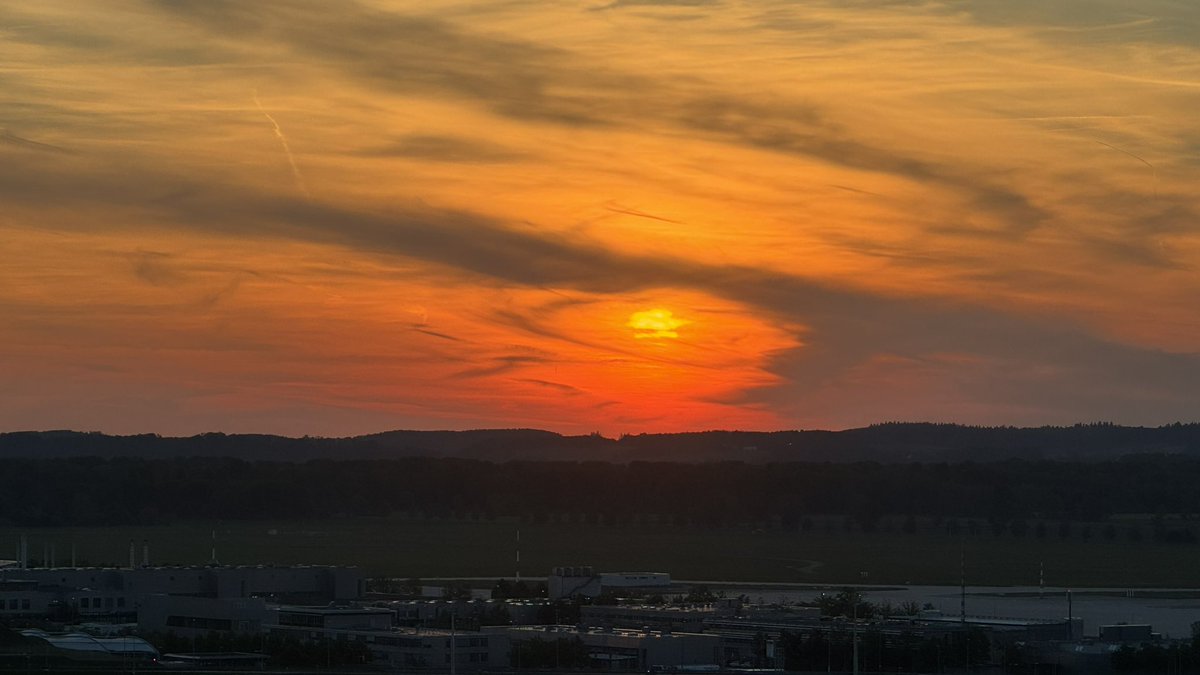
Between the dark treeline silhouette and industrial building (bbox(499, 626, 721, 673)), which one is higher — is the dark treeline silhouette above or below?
above

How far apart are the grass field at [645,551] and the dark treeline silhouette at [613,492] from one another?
4.02 meters

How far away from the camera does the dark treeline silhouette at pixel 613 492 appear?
156250 millimetres

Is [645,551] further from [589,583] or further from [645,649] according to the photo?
[645,649]

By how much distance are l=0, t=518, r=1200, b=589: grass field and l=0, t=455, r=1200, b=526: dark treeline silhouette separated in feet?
13.2

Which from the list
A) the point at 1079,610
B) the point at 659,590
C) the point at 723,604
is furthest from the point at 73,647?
the point at 1079,610

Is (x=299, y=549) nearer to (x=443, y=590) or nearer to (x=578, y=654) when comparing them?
(x=443, y=590)

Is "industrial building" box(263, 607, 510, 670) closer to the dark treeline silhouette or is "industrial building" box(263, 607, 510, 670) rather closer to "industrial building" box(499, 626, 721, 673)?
"industrial building" box(499, 626, 721, 673)

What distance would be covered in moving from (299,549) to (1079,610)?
184 feet

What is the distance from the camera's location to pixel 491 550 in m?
130

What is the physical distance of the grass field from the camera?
10919 centimetres

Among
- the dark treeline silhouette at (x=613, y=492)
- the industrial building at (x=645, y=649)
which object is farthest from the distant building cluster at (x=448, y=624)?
the dark treeline silhouette at (x=613, y=492)

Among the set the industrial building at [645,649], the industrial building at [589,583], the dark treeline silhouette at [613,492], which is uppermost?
the dark treeline silhouette at [613,492]

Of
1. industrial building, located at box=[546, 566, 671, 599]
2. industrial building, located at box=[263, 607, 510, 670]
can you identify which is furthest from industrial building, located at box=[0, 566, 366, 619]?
industrial building, located at box=[263, 607, 510, 670]

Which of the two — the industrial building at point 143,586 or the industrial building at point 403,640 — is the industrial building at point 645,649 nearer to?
the industrial building at point 403,640
